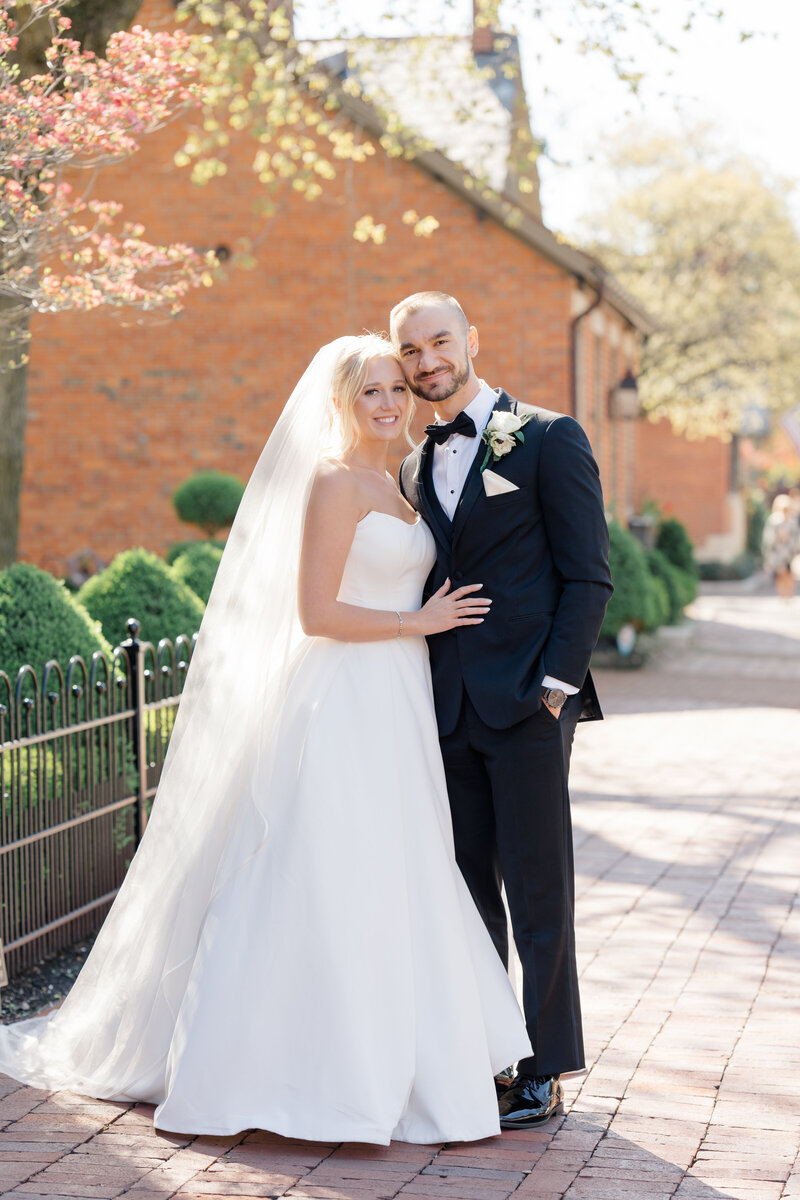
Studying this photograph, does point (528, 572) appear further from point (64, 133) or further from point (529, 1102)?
point (64, 133)

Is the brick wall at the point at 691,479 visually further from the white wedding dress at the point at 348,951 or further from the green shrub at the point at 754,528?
the white wedding dress at the point at 348,951

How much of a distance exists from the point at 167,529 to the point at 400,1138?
512 inches

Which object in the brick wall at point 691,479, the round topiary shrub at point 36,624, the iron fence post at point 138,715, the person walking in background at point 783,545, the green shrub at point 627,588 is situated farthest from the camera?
the brick wall at point 691,479

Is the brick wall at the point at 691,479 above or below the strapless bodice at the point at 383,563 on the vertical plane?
above

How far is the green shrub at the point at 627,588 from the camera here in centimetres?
1523

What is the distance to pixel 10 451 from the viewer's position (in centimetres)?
835

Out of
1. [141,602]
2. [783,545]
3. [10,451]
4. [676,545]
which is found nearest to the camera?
[141,602]

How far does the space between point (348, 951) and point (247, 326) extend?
13000mm

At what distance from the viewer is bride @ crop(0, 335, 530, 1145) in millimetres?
3719

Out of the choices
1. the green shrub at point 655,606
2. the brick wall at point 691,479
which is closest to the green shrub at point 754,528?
the brick wall at point 691,479

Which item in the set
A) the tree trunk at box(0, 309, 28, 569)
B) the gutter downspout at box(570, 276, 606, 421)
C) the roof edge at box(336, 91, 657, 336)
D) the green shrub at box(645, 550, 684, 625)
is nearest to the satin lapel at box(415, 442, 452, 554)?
the tree trunk at box(0, 309, 28, 569)

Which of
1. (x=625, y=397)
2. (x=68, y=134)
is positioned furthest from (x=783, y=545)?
(x=68, y=134)

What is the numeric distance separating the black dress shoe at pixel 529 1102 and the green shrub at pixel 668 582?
1465 centimetres

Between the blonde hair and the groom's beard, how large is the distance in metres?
0.07
